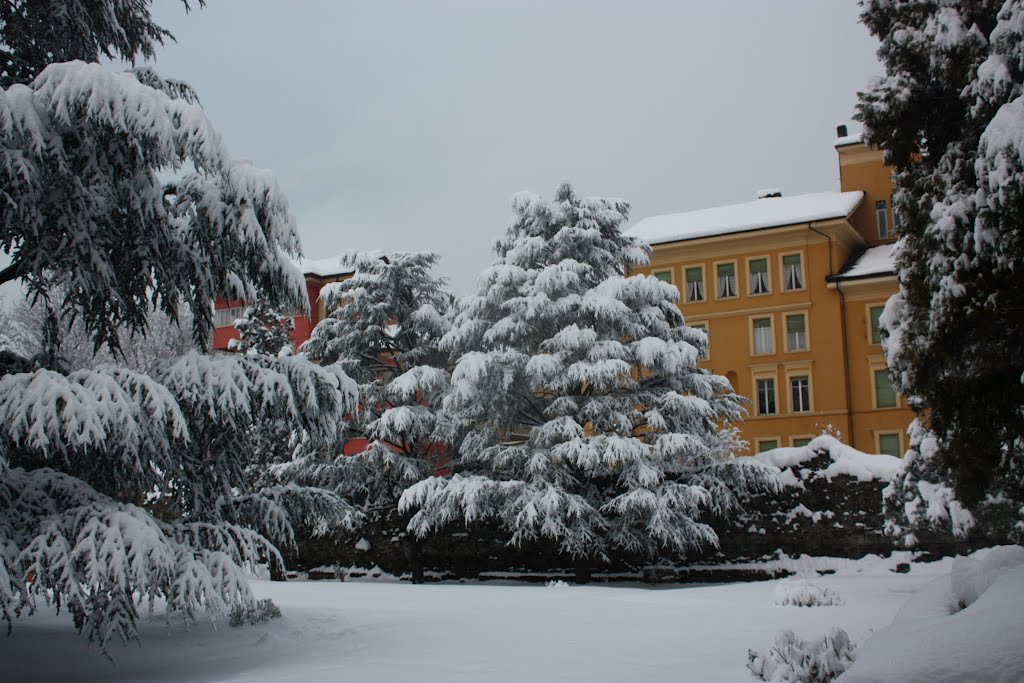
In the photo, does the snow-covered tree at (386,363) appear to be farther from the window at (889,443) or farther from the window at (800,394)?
the window at (889,443)

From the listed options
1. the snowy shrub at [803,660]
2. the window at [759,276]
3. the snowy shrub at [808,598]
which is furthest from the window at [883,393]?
the snowy shrub at [803,660]

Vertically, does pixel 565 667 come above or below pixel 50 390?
below

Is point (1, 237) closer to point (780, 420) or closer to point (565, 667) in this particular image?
point (565, 667)

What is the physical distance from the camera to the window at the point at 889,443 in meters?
34.8

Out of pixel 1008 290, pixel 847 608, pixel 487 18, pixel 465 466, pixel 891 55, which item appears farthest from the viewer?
pixel 465 466

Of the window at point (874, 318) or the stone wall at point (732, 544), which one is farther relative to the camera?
the window at point (874, 318)

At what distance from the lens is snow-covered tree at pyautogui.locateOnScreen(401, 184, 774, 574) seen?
59.1ft

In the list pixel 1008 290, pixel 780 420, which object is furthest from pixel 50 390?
pixel 780 420

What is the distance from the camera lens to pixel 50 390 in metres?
7.34

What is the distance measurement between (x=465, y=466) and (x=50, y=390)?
14205 millimetres

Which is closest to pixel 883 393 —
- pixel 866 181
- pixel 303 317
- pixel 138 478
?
pixel 866 181

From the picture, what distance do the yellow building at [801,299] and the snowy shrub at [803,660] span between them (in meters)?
30.2

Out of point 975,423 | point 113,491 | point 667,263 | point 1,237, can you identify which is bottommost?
point 113,491

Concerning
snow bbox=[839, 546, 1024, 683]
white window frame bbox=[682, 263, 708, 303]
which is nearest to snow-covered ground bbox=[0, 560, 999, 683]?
snow bbox=[839, 546, 1024, 683]
